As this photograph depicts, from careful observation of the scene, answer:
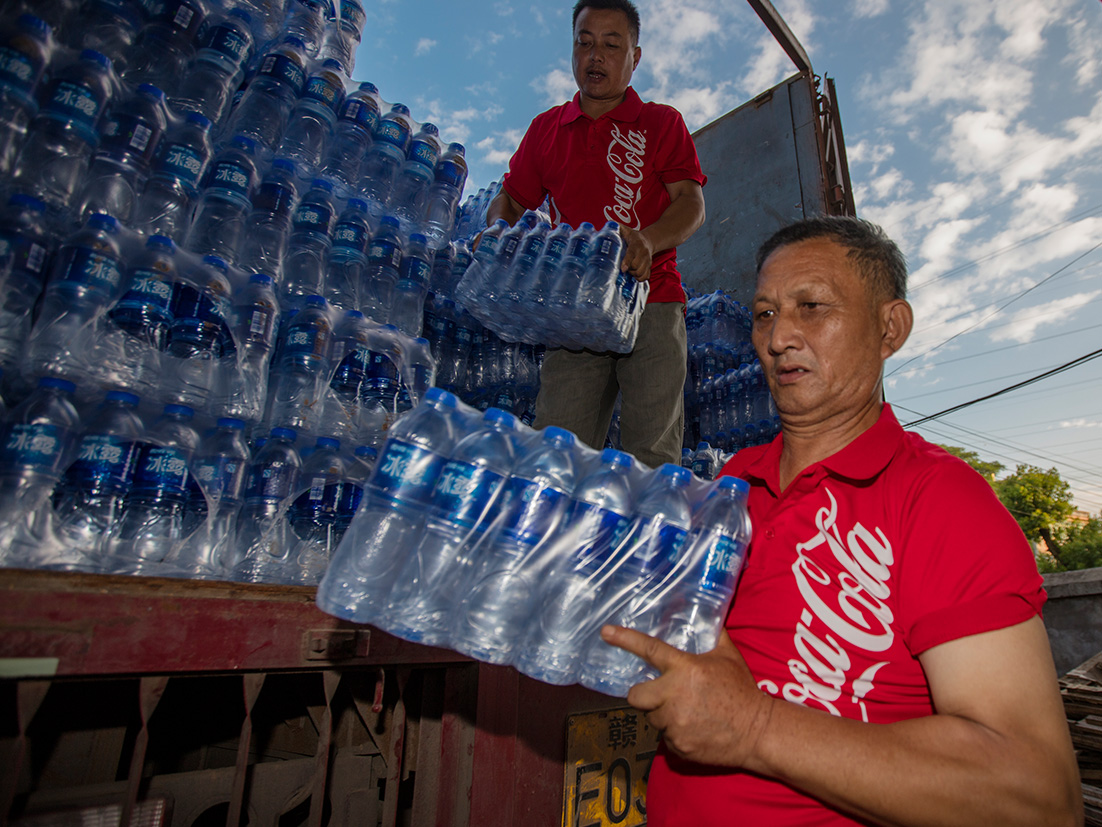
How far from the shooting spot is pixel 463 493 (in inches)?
51.6

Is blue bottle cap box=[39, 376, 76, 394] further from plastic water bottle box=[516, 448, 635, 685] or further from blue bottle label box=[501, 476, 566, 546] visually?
plastic water bottle box=[516, 448, 635, 685]

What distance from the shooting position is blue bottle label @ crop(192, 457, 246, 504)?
7.50 ft

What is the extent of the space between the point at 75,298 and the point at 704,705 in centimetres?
230

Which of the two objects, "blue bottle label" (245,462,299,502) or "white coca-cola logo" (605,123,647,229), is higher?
"white coca-cola logo" (605,123,647,229)

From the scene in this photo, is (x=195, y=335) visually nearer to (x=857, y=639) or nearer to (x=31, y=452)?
(x=31, y=452)

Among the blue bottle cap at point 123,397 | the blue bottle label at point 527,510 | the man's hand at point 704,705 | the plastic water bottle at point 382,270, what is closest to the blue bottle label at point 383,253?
the plastic water bottle at point 382,270

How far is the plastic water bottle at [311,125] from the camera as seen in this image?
3205 millimetres

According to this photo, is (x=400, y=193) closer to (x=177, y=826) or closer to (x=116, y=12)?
(x=116, y=12)

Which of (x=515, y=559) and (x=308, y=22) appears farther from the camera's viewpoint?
(x=308, y=22)

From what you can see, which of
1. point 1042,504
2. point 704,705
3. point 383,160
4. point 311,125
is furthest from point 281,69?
point 1042,504

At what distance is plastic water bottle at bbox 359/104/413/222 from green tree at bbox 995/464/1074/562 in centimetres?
3488

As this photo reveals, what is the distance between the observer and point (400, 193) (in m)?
3.77

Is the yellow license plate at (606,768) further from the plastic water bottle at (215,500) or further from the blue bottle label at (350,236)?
the blue bottle label at (350,236)

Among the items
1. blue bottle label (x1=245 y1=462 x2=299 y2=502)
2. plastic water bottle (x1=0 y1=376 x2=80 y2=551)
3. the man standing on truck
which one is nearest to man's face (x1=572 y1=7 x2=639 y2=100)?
the man standing on truck
